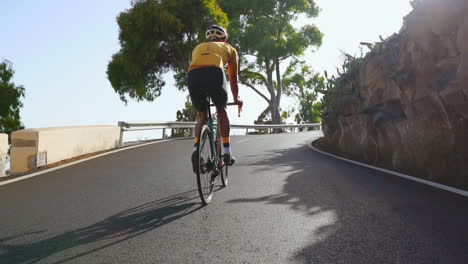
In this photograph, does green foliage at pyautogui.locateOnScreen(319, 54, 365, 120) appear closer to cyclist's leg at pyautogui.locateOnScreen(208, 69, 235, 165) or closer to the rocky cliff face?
the rocky cliff face

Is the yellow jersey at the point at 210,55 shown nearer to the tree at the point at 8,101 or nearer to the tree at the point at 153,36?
the tree at the point at 153,36

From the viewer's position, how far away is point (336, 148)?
1470 centimetres

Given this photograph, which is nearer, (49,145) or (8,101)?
(49,145)

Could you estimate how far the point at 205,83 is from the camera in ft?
18.8

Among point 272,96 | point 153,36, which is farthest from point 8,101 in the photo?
point 272,96

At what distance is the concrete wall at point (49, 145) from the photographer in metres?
9.57

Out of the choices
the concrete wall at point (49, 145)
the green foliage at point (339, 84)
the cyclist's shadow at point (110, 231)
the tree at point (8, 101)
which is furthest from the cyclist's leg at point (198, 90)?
the tree at point (8, 101)

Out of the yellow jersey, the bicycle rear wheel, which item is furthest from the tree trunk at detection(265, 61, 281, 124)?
the yellow jersey

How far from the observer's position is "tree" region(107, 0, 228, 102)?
101ft

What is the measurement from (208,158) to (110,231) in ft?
6.19

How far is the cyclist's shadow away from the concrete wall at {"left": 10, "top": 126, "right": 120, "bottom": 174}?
4.78 meters

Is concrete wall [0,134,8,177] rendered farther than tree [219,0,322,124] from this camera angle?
No

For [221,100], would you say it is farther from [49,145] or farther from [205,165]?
[49,145]

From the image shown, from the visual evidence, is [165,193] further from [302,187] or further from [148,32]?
[148,32]
